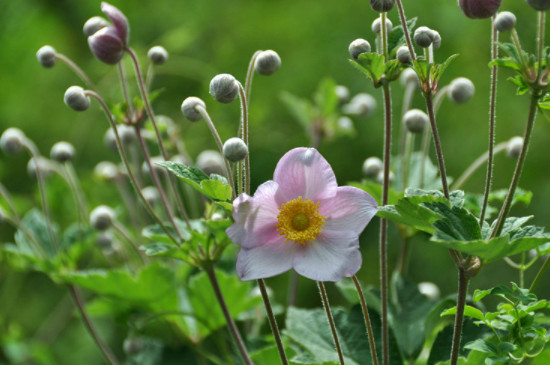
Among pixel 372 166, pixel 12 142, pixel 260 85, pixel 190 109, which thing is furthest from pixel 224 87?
pixel 260 85

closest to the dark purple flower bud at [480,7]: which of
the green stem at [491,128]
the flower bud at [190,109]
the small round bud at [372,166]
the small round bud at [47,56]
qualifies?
the green stem at [491,128]

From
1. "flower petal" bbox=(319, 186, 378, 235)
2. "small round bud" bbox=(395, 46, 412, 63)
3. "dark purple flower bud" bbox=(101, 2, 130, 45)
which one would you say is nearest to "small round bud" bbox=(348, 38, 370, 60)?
"small round bud" bbox=(395, 46, 412, 63)

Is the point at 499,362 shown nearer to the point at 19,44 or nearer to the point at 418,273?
the point at 418,273

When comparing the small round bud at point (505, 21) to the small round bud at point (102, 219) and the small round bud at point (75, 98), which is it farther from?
the small round bud at point (102, 219)

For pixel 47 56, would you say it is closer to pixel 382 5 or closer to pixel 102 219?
pixel 102 219

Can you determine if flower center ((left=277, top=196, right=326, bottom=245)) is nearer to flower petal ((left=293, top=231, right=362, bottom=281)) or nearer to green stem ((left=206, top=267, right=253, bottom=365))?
flower petal ((left=293, top=231, right=362, bottom=281))

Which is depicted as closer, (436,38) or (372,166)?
(436,38)

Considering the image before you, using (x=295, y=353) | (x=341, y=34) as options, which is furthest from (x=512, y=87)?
(x=295, y=353)
